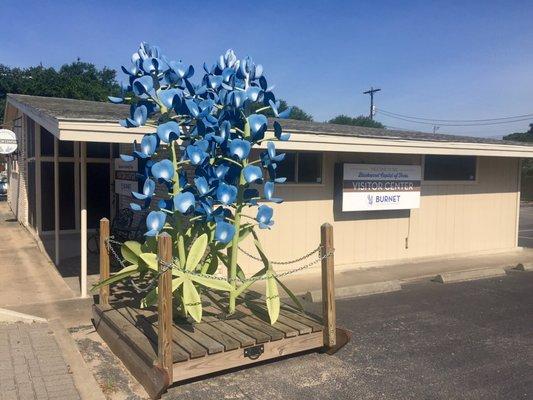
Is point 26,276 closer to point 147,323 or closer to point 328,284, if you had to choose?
point 147,323

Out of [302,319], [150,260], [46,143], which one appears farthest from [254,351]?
[46,143]

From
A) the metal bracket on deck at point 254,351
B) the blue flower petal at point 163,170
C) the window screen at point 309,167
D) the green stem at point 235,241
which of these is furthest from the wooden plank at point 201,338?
the window screen at point 309,167

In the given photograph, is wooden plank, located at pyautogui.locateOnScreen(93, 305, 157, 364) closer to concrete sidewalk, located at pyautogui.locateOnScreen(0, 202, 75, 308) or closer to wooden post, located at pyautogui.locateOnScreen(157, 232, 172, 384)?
wooden post, located at pyautogui.locateOnScreen(157, 232, 172, 384)

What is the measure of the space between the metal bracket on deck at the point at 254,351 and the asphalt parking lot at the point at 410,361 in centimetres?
21

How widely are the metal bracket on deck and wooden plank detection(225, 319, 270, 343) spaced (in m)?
0.07

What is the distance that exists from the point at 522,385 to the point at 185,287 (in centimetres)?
331

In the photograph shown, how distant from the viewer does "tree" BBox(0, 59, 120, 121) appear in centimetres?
4606

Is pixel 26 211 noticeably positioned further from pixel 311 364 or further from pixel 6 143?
pixel 311 364

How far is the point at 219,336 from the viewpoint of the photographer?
4.95m

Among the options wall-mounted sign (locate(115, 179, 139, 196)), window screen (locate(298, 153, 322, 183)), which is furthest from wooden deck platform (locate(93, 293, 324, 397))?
wall-mounted sign (locate(115, 179, 139, 196))

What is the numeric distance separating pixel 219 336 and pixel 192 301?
0.43 meters

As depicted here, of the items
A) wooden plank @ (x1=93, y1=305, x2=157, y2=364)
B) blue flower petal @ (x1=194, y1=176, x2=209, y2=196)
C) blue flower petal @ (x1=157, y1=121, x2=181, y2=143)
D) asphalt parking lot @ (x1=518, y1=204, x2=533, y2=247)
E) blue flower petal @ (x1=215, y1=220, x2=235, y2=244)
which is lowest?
asphalt parking lot @ (x1=518, y1=204, x2=533, y2=247)

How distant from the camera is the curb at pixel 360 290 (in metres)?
7.51

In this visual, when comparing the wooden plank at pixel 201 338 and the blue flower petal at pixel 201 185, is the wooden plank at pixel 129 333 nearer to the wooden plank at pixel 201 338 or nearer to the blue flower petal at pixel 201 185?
the wooden plank at pixel 201 338
